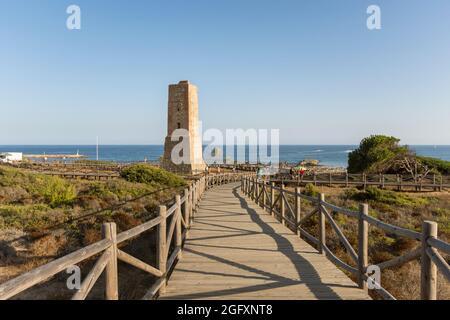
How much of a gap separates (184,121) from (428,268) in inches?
1162

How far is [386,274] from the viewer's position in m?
7.38

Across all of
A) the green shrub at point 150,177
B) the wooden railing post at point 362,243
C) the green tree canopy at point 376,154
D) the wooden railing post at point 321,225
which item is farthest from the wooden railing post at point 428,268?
the green tree canopy at point 376,154

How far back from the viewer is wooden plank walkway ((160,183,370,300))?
4.45 meters

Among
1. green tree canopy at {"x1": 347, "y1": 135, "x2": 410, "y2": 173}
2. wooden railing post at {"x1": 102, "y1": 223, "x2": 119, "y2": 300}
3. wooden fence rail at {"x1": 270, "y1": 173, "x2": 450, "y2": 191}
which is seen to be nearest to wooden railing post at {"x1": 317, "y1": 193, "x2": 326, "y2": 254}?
wooden railing post at {"x1": 102, "y1": 223, "x2": 119, "y2": 300}

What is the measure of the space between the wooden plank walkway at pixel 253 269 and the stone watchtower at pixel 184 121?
77.0 feet

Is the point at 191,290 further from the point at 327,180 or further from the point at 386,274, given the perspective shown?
the point at 327,180

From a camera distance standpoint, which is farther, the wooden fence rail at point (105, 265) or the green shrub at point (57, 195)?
the green shrub at point (57, 195)

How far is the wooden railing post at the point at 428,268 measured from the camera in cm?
316

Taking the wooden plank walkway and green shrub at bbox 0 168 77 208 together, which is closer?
the wooden plank walkway

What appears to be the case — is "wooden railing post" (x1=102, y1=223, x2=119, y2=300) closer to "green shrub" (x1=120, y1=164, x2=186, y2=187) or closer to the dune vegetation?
the dune vegetation

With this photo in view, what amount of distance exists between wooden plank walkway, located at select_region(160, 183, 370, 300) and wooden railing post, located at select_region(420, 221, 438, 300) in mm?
1217

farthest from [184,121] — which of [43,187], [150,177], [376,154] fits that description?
[376,154]

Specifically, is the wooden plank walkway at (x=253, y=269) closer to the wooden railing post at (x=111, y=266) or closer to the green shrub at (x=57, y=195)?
the wooden railing post at (x=111, y=266)
